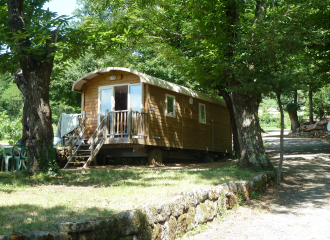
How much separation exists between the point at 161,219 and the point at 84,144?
8.61 m

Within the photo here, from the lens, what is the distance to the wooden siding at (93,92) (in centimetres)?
1317

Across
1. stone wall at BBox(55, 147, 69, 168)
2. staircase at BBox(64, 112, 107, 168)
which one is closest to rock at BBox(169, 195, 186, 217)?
staircase at BBox(64, 112, 107, 168)

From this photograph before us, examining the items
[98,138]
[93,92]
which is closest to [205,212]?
[98,138]

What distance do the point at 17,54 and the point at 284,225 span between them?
648 centimetres

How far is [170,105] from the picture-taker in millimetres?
13969

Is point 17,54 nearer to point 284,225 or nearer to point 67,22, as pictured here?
point 67,22

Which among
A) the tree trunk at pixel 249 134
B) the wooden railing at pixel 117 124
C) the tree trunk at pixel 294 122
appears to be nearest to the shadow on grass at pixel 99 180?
the tree trunk at pixel 249 134

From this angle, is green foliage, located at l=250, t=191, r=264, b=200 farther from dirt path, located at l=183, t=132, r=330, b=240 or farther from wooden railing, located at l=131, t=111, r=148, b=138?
wooden railing, located at l=131, t=111, r=148, b=138

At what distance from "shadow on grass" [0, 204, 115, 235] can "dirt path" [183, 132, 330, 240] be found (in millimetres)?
1790

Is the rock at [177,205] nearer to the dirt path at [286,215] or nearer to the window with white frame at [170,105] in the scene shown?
the dirt path at [286,215]

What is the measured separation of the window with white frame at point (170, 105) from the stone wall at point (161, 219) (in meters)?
6.91

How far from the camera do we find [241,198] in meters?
7.02

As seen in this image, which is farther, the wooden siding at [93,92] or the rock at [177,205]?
the wooden siding at [93,92]

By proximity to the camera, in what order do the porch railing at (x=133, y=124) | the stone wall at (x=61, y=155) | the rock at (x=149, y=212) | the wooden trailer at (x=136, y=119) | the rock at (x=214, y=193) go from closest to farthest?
the rock at (x=149, y=212) → the rock at (x=214, y=193) → the porch railing at (x=133, y=124) → the wooden trailer at (x=136, y=119) → the stone wall at (x=61, y=155)
